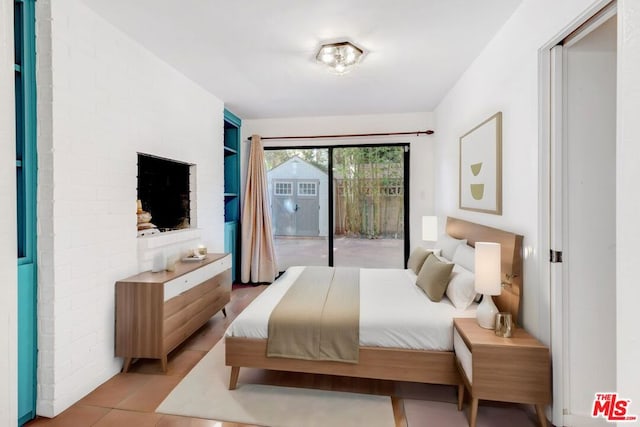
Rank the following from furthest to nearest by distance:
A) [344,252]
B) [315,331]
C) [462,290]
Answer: [344,252] < [462,290] < [315,331]

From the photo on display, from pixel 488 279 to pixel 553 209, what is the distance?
0.53 m

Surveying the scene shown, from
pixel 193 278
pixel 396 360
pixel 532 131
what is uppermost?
pixel 532 131

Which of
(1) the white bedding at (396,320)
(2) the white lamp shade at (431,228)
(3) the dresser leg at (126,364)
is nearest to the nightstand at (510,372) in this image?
(1) the white bedding at (396,320)

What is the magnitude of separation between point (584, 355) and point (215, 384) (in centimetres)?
228

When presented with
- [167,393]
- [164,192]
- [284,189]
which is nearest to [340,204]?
[284,189]

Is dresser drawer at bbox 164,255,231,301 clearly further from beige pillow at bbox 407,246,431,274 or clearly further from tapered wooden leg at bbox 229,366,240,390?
beige pillow at bbox 407,246,431,274

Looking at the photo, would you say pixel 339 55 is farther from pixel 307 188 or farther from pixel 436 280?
pixel 307 188

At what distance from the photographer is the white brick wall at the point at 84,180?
182cm

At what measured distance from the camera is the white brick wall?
5.96 ft

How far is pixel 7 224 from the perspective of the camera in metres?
1.08

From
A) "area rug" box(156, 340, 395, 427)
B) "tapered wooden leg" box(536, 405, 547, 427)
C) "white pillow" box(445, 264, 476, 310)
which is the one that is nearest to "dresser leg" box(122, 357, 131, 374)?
"area rug" box(156, 340, 395, 427)

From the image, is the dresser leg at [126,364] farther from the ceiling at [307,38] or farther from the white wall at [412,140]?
the white wall at [412,140]

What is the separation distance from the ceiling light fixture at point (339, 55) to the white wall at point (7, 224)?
199cm
